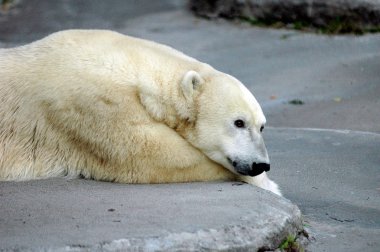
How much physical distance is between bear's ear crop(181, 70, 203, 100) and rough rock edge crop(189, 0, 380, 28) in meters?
6.09

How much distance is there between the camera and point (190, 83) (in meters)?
4.71

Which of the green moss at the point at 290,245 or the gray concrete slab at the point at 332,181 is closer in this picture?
the green moss at the point at 290,245

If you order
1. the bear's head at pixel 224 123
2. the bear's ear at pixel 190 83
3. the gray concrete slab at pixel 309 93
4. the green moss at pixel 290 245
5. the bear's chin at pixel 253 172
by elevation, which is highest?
the bear's ear at pixel 190 83

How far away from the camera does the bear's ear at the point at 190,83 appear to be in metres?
4.70

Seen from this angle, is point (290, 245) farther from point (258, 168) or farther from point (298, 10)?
point (298, 10)

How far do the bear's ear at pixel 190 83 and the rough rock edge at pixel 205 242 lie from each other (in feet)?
3.37

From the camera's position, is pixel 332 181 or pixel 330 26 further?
pixel 330 26

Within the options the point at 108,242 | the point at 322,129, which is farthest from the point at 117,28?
the point at 108,242

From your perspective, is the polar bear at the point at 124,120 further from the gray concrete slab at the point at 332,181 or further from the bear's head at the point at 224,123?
the gray concrete slab at the point at 332,181

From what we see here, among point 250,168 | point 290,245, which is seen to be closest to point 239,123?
point 250,168

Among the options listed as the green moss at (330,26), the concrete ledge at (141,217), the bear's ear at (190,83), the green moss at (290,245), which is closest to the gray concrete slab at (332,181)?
the green moss at (290,245)

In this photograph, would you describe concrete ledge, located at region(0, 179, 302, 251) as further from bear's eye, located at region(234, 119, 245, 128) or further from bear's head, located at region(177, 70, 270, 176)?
bear's eye, located at region(234, 119, 245, 128)

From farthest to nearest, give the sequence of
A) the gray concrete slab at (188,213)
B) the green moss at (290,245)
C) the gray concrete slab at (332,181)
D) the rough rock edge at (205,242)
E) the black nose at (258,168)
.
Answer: the black nose at (258,168), the gray concrete slab at (332,181), the green moss at (290,245), the gray concrete slab at (188,213), the rough rock edge at (205,242)

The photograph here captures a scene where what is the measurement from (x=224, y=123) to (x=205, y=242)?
1180mm
